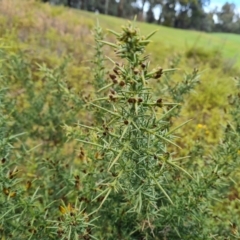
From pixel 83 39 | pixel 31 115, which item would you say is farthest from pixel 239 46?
pixel 31 115

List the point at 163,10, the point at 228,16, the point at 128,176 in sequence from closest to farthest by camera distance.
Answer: the point at 128,176 → the point at 228,16 → the point at 163,10

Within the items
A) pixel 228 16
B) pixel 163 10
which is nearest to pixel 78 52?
pixel 228 16

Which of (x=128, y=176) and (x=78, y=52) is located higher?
(x=128, y=176)

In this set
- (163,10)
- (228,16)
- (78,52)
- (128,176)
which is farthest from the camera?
(163,10)

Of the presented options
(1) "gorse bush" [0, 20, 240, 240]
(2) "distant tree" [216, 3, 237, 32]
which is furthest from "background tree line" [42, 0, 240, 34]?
(1) "gorse bush" [0, 20, 240, 240]

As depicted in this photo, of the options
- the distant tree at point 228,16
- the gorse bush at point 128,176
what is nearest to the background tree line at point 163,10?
the distant tree at point 228,16

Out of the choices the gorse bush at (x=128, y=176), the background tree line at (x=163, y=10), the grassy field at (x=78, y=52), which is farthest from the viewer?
the background tree line at (x=163, y=10)

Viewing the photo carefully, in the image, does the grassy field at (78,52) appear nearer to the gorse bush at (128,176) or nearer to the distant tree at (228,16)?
the gorse bush at (128,176)

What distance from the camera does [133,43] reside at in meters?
0.99

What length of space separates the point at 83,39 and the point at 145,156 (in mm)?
6319

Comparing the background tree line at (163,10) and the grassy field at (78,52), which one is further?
the background tree line at (163,10)

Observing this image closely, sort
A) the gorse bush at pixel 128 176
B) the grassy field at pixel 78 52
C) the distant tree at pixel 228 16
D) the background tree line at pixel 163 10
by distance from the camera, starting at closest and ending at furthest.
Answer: the gorse bush at pixel 128 176, the grassy field at pixel 78 52, the distant tree at pixel 228 16, the background tree line at pixel 163 10

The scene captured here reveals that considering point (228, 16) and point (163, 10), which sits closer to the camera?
point (228, 16)

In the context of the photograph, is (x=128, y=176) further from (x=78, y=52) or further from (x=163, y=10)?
(x=163, y=10)
